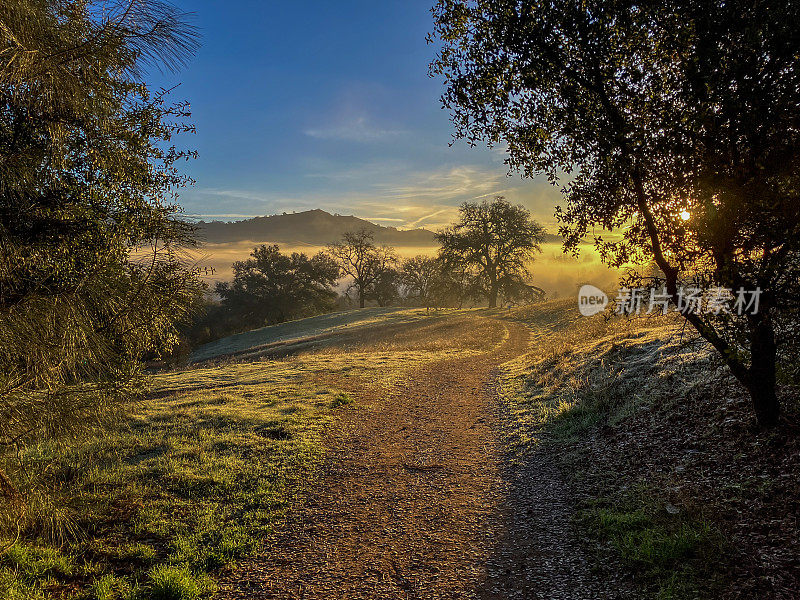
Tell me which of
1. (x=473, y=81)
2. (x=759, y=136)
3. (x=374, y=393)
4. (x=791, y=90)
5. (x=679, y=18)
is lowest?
(x=374, y=393)

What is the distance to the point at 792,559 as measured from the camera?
4.51 metres

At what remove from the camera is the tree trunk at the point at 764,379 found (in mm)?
6723

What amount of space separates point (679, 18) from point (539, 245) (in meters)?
52.6

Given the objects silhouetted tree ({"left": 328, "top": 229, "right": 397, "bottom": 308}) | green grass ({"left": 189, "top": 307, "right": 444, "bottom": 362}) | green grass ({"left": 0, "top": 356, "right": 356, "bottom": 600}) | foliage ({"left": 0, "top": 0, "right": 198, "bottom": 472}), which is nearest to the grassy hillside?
green grass ({"left": 0, "top": 356, "right": 356, "bottom": 600})

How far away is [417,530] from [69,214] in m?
6.68

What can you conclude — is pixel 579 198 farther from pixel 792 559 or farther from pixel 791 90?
pixel 792 559

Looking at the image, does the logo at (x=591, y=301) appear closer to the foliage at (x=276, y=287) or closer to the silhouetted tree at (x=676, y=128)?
the silhouetted tree at (x=676, y=128)

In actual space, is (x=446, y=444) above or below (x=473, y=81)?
below

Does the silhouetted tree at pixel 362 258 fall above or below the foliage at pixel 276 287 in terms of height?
above

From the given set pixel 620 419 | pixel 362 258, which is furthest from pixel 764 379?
pixel 362 258

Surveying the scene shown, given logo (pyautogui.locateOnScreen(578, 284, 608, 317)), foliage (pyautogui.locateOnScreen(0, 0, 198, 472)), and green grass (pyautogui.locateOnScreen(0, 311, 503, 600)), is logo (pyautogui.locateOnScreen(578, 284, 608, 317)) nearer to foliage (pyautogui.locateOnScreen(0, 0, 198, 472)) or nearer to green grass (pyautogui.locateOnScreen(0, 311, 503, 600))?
green grass (pyautogui.locateOnScreen(0, 311, 503, 600))

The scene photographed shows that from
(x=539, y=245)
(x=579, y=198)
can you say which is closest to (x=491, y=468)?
(x=579, y=198)

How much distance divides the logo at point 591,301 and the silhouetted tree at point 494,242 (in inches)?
668

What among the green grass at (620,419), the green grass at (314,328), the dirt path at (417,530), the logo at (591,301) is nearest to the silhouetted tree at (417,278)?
the green grass at (314,328)
